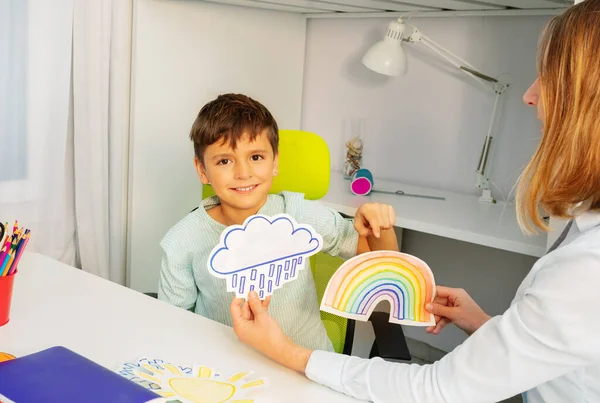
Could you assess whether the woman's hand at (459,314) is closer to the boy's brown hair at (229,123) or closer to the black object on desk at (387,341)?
the black object on desk at (387,341)

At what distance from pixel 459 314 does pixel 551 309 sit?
15.9 inches

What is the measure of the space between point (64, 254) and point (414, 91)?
4.24ft

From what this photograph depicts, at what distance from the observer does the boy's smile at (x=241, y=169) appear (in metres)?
1.33

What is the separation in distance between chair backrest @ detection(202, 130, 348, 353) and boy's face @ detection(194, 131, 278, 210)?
24 cm

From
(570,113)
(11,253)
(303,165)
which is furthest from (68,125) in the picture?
(570,113)

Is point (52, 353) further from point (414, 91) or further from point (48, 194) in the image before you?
point (414, 91)

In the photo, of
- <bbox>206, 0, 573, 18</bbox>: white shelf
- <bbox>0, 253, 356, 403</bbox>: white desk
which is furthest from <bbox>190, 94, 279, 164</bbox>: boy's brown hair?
<bbox>206, 0, 573, 18</bbox>: white shelf

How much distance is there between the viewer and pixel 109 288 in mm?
1274

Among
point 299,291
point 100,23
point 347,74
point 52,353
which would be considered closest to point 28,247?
point 100,23

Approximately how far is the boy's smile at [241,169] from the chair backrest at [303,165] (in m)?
0.23

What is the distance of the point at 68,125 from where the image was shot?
1916 millimetres

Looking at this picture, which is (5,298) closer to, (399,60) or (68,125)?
(68,125)

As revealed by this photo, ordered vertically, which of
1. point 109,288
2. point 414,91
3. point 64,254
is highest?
point 414,91

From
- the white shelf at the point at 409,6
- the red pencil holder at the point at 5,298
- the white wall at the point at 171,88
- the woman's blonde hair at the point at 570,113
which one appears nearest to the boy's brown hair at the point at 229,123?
the red pencil holder at the point at 5,298
